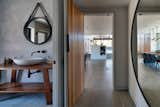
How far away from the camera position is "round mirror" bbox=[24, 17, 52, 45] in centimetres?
395

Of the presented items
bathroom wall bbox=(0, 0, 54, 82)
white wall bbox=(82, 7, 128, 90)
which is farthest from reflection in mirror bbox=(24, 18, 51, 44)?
white wall bbox=(82, 7, 128, 90)

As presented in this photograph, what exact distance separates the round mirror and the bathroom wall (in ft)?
0.31

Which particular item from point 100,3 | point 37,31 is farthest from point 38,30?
A: point 100,3

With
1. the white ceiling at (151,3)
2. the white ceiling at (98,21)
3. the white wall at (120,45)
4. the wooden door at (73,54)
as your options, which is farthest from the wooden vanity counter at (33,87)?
the white ceiling at (98,21)

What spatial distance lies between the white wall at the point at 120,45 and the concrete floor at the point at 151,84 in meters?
1.89

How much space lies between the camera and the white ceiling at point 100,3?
3771mm

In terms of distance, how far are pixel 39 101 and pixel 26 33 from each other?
57.9 inches

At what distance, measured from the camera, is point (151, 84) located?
2055 millimetres

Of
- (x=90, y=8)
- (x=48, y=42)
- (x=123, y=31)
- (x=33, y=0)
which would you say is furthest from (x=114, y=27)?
(x=33, y=0)

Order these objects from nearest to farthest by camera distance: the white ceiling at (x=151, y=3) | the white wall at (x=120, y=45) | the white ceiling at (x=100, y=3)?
the white ceiling at (x=151, y=3)
the white ceiling at (x=100, y=3)
the white wall at (x=120, y=45)

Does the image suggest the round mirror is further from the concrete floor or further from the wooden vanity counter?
the concrete floor

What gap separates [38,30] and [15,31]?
0.51 meters

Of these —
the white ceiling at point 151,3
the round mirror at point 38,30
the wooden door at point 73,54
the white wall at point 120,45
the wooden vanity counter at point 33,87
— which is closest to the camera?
the white ceiling at point 151,3

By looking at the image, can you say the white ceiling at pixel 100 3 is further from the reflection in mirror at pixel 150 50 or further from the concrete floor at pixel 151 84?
the concrete floor at pixel 151 84
